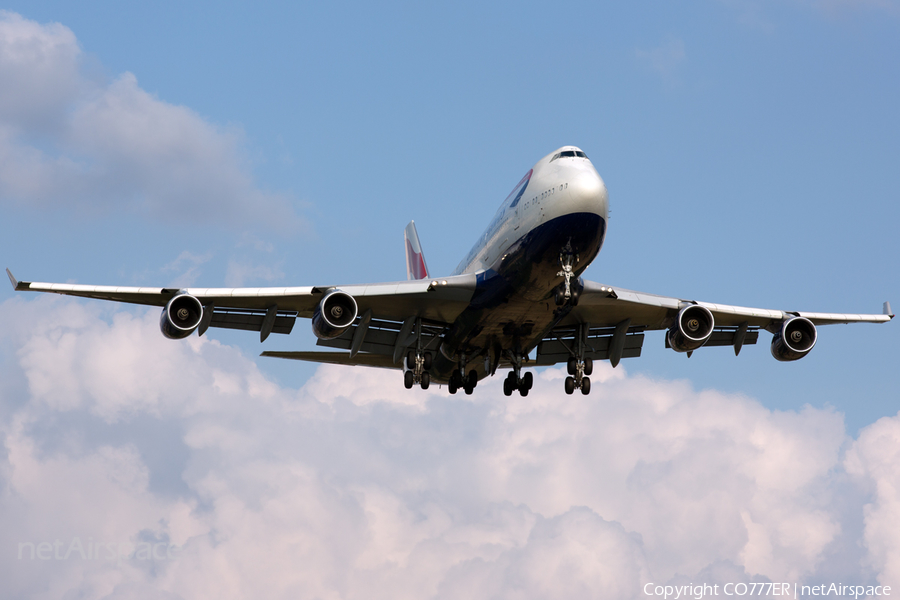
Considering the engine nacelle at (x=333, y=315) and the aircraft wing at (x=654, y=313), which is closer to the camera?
the engine nacelle at (x=333, y=315)

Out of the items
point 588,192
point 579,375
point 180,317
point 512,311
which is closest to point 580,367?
point 579,375

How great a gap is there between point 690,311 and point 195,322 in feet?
56.2

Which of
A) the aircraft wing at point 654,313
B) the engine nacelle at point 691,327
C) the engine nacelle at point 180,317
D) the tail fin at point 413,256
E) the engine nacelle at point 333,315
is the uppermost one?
the tail fin at point 413,256

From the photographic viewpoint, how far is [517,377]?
125 ft

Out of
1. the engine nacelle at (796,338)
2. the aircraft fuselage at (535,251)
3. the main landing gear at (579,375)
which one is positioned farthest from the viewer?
the main landing gear at (579,375)

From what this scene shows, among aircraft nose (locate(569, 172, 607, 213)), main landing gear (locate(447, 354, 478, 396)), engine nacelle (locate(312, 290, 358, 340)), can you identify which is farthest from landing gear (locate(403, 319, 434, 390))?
aircraft nose (locate(569, 172, 607, 213))

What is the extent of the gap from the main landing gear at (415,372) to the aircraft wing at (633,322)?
5763mm

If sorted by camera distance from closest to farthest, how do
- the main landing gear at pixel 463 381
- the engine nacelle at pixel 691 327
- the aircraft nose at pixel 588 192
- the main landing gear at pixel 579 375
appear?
the aircraft nose at pixel 588 192 → the engine nacelle at pixel 691 327 → the main landing gear at pixel 579 375 → the main landing gear at pixel 463 381

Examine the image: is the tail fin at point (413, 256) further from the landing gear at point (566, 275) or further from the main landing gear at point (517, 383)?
the landing gear at point (566, 275)

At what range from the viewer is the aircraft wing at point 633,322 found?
1401 inches

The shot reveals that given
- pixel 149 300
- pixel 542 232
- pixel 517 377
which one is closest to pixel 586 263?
pixel 542 232

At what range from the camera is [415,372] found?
116 feet

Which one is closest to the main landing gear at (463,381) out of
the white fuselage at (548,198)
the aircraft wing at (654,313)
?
the aircraft wing at (654,313)

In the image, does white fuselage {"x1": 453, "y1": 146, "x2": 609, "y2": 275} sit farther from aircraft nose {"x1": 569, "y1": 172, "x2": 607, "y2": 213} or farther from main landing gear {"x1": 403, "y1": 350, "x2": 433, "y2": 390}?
main landing gear {"x1": 403, "y1": 350, "x2": 433, "y2": 390}
